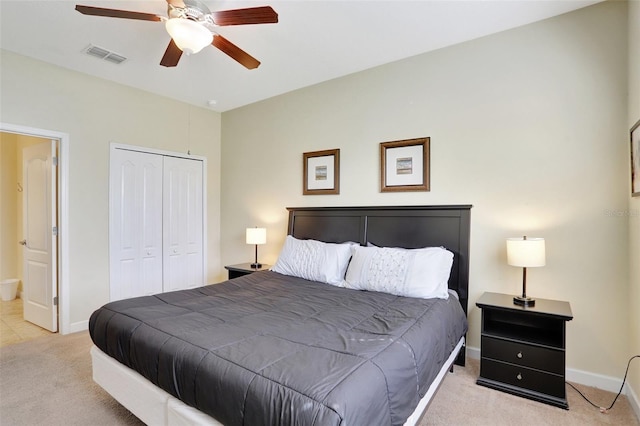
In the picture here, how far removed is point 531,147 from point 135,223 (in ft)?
14.4

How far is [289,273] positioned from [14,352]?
267 centimetres

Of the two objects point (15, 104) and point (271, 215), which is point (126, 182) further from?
point (271, 215)

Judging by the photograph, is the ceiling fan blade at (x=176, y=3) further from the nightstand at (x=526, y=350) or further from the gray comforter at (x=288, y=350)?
the nightstand at (x=526, y=350)

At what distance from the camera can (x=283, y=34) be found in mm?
2869

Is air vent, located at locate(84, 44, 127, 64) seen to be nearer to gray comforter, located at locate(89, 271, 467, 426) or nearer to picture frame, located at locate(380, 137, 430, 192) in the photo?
gray comforter, located at locate(89, 271, 467, 426)

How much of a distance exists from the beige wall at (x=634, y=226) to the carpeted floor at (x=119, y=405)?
0.33 meters

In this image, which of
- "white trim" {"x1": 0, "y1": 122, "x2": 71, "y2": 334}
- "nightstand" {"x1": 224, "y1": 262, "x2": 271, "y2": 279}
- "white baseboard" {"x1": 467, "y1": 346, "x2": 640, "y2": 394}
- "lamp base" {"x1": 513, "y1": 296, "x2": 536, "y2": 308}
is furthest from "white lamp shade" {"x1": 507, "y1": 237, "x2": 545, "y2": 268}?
"white trim" {"x1": 0, "y1": 122, "x2": 71, "y2": 334}

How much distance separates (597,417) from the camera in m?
2.10

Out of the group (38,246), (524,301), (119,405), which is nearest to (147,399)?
(119,405)

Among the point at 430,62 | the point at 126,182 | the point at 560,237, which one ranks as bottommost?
the point at 560,237

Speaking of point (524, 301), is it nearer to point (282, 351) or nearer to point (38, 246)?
point (282, 351)

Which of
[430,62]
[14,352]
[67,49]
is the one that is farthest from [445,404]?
[67,49]

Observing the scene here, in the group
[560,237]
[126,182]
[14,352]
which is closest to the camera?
[560,237]

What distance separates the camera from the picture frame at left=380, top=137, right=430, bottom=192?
10.5 feet
